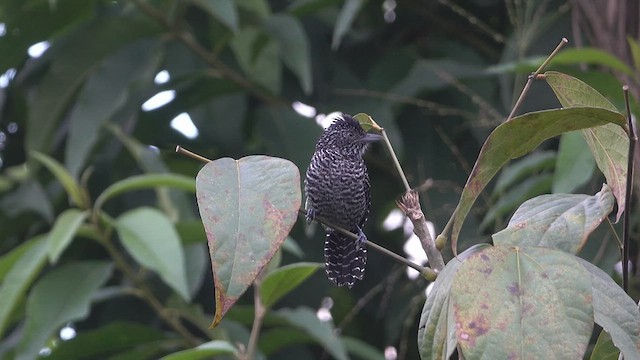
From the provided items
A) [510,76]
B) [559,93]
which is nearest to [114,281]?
[510,76]

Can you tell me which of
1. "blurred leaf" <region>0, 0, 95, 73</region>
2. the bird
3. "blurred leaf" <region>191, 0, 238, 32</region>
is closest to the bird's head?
the bird

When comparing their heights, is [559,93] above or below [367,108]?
above

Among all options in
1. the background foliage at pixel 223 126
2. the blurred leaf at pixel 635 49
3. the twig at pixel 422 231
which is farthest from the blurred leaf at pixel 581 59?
the twig at pixel 422 231

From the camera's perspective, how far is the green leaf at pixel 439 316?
1396 mm

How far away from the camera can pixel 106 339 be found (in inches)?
140

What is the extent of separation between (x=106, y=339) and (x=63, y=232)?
585 millimetres

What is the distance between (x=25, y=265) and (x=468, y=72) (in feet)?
5.58

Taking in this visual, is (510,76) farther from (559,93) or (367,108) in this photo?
(559,93)

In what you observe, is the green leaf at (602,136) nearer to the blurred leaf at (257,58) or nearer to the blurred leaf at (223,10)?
the blurred leaf at (223,10)

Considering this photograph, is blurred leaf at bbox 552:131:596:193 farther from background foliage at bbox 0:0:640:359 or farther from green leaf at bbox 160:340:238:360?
green leaf at bbox 160:340:238:360

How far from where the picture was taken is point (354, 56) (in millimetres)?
4484

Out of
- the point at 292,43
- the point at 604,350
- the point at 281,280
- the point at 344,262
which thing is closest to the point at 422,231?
the point at 604,350

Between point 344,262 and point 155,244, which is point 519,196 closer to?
point 344,262

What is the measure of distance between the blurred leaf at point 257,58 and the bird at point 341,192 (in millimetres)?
668
